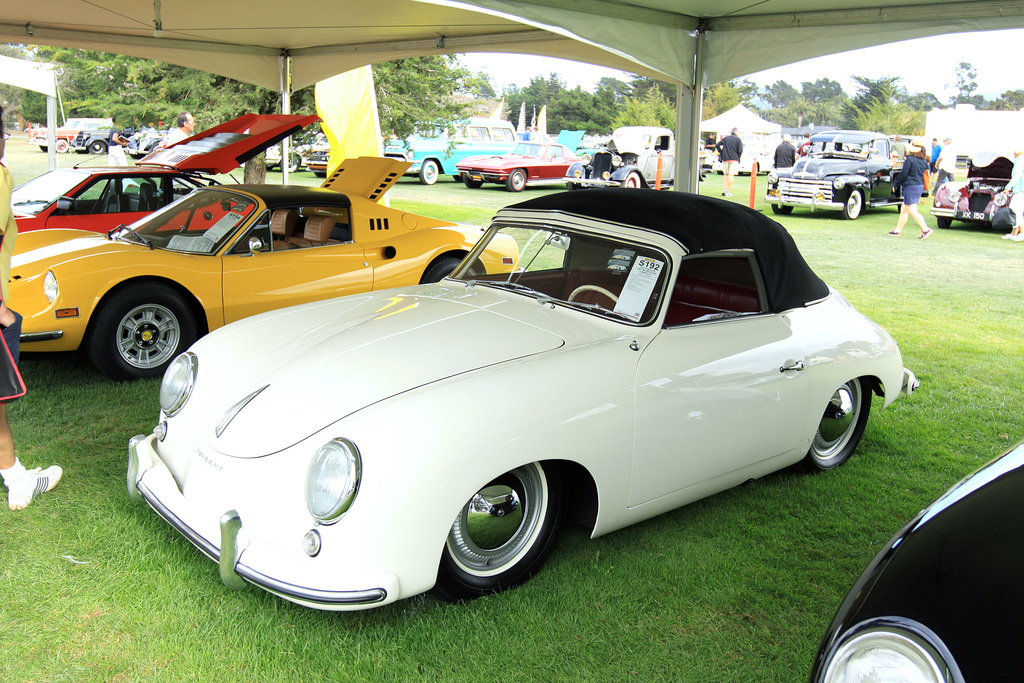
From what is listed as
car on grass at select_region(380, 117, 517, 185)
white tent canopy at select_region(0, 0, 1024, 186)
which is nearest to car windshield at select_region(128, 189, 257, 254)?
white tent canopy at select_region(0, 0, 1024, 186)

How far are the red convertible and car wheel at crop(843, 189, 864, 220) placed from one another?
9.03m

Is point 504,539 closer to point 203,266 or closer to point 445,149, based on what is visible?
point 203,266

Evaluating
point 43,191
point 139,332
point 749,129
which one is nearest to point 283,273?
point 139,332

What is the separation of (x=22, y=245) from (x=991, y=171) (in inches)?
690

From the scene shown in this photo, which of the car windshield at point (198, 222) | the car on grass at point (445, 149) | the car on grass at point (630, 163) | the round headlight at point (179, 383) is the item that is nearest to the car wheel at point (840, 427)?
the round headlight at point (179, 383)

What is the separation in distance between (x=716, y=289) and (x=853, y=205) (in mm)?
15858

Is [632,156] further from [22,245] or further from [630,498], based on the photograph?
[630,498]

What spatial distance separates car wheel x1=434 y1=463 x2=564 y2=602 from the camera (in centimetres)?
276

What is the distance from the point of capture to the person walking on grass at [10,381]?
11.1 feet

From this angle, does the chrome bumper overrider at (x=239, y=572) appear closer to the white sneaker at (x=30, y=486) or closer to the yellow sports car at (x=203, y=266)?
the white sneaker at (x=30, y=486)

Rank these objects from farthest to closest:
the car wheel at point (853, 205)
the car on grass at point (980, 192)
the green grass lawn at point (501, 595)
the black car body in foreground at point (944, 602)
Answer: the car wheel at point (853, 205) → the car on grass at point (980, 192) → the green grass lawn at point (501, 595) → the black car body in foreground at point (944, 602)

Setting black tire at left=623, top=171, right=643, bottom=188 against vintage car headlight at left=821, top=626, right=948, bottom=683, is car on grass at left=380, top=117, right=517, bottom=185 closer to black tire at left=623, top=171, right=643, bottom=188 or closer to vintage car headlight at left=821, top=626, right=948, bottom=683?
black tire at left=623, top=171, right=643, bottom=188

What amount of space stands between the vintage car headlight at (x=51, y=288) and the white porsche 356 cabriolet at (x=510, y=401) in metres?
2.13

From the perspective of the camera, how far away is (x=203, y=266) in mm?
5469
